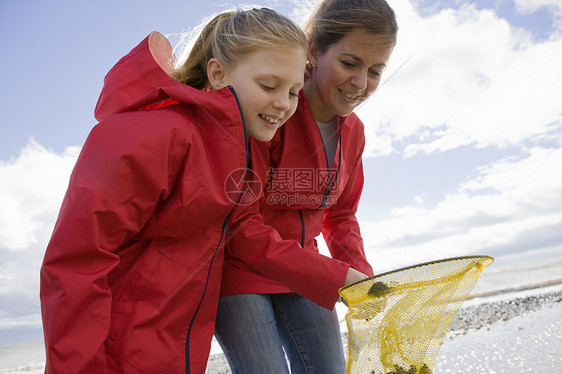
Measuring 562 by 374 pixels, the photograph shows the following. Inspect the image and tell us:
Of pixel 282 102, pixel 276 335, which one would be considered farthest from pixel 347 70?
pixel 276 335

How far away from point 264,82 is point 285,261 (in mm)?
717

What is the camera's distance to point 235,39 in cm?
191

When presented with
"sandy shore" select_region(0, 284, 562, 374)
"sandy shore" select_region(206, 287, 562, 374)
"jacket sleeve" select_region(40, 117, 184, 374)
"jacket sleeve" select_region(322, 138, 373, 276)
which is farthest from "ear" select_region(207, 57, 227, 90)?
"sandy shore" select_region(206, 287, 562, 374)

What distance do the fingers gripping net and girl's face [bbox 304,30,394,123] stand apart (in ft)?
3.11

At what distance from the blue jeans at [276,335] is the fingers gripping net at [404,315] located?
0.39m

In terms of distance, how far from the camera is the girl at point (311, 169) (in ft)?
6.54

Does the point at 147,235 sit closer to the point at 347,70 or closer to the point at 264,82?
the point at 264,82

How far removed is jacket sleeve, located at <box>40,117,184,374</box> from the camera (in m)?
1.39

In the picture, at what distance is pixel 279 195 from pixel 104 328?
36.5 inches

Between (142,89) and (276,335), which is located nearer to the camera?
(142,89)

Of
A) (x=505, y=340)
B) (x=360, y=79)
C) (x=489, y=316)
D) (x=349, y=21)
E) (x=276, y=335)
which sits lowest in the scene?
(x=489, y=316)

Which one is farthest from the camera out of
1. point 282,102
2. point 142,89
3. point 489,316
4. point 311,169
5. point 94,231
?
point 489,316

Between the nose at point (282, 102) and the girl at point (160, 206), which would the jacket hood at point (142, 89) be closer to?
the girl at point (160, 206)

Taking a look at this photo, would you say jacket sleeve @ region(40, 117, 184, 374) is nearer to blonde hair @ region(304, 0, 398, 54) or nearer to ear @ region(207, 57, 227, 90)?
ear @ region(207, 57, 227, 90)
